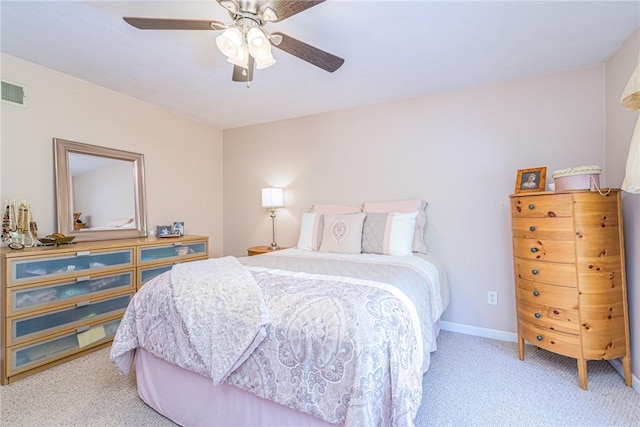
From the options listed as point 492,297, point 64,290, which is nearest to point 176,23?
point 64,290

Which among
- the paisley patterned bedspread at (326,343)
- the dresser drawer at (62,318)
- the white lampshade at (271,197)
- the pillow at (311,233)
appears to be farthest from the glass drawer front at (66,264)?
the pillow at (311,233)

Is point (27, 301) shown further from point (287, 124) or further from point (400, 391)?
point (287, 124)

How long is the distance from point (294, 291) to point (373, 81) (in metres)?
2.07

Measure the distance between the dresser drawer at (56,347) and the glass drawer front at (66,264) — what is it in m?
0.47

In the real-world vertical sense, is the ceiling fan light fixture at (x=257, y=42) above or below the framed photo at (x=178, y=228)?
above

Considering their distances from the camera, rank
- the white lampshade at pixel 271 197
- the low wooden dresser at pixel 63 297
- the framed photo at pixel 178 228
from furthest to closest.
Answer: the white lampshade at pixel 271 197 < the framed photo at pixel 178 228 < the low wooden dresser at pixel 63 297

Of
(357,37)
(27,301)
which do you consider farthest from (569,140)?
(27,301)

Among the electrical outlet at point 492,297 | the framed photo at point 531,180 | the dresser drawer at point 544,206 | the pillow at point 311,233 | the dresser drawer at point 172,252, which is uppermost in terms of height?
the framed photo at point 531,180

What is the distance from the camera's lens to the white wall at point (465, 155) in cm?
237

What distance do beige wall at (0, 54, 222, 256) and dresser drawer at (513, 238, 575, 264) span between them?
3.53m

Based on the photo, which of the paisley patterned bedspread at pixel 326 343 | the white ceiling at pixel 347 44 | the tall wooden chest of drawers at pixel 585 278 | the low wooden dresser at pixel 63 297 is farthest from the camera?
the low wooden dresser at pixel 63 297

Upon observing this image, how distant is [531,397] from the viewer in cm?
172

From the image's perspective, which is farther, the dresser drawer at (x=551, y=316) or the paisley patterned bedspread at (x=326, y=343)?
the dresser drawer at (x=551, y=316)

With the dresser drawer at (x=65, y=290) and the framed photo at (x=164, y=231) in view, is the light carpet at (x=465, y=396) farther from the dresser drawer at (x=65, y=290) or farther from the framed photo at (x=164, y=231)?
the framed photo at (x=164, y=231)
